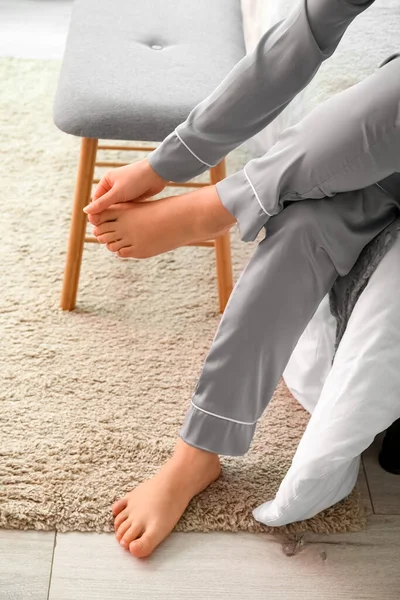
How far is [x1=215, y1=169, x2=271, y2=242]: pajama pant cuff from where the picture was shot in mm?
1162

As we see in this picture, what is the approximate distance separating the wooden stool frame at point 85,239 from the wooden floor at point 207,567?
0.55m

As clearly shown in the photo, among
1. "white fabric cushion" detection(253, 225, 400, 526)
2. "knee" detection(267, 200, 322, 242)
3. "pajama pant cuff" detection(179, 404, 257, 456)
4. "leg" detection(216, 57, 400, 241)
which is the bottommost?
"pajama pant cuff" detection(179, 404, 257, 456)

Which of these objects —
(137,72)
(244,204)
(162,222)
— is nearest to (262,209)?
(244,204)

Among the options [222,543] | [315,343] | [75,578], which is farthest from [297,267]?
[75,578]

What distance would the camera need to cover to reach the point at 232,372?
1.22 meters

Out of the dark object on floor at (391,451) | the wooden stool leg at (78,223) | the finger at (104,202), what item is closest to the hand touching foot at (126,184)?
the finger at (104,202)

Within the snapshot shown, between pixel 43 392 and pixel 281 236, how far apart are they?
1.95 ft

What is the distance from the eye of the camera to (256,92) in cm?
119

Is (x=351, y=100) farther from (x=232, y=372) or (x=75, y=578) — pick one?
(x=75, y=578)

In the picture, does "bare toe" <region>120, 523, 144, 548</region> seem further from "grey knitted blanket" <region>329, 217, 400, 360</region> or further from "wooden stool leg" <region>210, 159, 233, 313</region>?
"wooden stool leg" <region>210, 159, 233, 313</region>

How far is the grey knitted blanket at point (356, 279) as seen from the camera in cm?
119

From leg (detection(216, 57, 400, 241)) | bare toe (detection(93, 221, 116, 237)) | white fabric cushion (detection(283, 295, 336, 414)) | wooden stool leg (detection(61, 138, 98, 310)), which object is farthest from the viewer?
wooden stool leg (detection(61, 138, 98, 310))

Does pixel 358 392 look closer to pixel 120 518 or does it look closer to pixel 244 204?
pixel 244 204

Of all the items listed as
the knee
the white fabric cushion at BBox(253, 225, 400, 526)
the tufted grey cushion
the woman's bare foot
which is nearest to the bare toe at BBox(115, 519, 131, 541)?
the woman's bare foot
